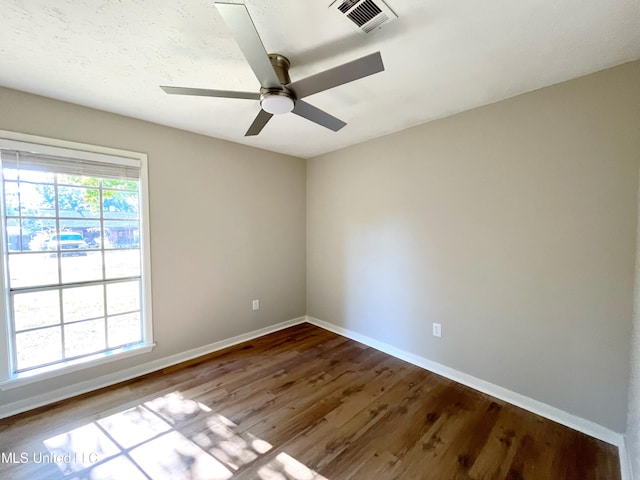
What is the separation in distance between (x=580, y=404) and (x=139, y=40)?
3.59 meters

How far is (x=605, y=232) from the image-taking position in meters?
1.69

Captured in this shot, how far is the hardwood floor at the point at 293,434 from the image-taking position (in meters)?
1.52

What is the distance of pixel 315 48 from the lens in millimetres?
1502

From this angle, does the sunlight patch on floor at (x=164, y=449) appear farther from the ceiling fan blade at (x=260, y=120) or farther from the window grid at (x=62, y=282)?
the ceiling fan blade at (x=260, y=120)

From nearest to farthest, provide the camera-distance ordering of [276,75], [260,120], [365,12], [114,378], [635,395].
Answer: [365,12] < [276,75] < [635,395] < [260,120] < [114,378]

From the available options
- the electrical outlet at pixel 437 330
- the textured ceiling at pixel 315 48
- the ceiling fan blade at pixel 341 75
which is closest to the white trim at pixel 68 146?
the textured ceiling at pixel 315 48

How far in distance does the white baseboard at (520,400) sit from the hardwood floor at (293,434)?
58mm

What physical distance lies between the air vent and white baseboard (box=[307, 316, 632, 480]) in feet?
8.91

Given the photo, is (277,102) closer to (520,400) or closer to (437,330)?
(437,330)

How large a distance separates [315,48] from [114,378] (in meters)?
3.10

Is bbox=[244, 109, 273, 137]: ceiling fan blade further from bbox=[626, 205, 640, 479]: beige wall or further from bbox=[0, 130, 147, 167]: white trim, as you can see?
bbox=[626, 205, 640, 479]: beige wall

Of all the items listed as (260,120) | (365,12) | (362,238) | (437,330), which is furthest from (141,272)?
(437,330)

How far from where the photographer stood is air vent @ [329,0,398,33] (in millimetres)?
1187

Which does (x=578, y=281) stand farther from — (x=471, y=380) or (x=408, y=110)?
(x=408, y=110)
